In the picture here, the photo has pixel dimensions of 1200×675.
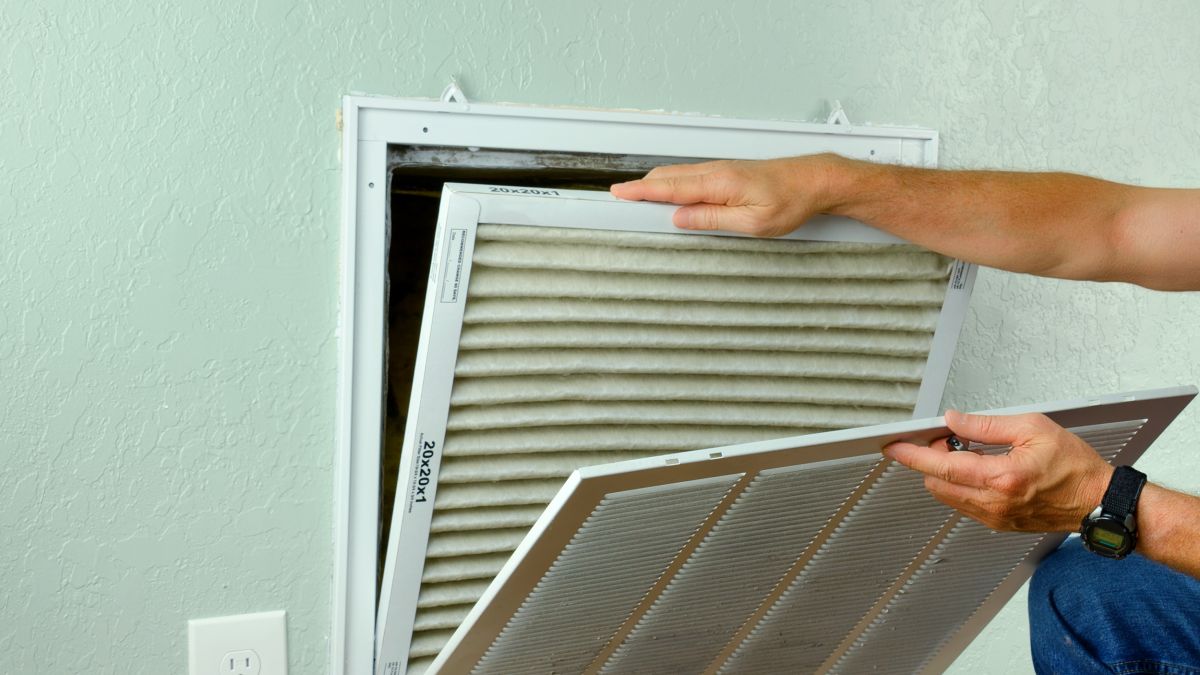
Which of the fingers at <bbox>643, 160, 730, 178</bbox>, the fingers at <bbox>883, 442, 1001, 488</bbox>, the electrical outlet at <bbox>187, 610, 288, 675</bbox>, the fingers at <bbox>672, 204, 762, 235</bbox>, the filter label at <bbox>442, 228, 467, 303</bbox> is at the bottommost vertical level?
the electrical outlet at <bbox>187, 610, 288, 675</bbox>

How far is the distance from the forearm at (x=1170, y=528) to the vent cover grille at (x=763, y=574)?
0.29 ft

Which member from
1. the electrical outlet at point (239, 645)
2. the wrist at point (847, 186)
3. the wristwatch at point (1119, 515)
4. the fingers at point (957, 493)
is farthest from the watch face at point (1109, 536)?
the electrical outlet at point (239, 645)

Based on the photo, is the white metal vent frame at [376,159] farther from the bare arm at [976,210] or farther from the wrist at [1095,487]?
the wrist at [1095,487]

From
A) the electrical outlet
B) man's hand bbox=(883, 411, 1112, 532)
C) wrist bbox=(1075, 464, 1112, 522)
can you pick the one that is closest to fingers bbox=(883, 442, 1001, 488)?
man's hand bbox=(883, 411, 1112, 532)

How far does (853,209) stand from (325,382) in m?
0.66

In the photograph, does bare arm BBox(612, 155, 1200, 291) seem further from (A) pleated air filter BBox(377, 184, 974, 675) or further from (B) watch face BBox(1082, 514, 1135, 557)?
(B) watch face BBox(1082, 514, 1135, 557)

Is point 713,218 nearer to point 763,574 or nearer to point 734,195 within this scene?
point 734,195

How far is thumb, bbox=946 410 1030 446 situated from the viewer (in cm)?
105

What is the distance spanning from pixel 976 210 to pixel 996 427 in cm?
33

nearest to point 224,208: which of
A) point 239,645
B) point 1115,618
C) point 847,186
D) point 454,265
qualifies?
point 454,265

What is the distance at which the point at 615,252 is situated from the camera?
116 centimetres

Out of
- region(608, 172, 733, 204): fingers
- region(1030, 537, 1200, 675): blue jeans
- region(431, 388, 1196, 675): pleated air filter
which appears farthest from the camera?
region(1030, 537, 1200, 675): blue jeans

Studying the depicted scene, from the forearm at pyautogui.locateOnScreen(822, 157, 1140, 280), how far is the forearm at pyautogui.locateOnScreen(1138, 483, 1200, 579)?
0.33m

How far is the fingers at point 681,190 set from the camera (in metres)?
1.15
